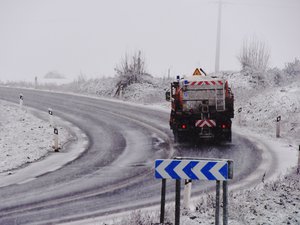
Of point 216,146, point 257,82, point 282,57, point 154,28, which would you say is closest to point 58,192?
point 216,146

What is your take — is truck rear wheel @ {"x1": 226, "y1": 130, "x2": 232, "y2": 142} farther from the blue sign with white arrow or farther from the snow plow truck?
the blue sign with white arrow

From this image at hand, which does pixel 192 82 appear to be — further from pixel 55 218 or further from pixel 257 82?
pixel 257 82

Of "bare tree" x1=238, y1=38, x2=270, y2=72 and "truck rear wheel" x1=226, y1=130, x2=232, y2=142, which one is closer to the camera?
"truck rear wheel" x1=226, y1=130, x2=232, y2=142

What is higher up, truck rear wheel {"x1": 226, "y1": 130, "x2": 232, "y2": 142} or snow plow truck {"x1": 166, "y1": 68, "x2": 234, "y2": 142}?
snow plow truck {"x1": 166, "y1": 68, "x2": 234, "y2": 142}

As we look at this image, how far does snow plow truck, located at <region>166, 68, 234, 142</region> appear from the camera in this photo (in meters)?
16.9

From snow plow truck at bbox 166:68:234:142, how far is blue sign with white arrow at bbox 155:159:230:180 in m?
9.64

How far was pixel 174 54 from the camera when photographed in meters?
136

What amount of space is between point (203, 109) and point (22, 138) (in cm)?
663

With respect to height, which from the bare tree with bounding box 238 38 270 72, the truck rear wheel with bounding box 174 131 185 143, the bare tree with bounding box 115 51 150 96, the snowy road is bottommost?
the snowy road

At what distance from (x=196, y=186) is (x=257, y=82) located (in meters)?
20.0

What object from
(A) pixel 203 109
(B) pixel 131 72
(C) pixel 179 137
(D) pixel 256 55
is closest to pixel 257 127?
(A) pixel 203 109

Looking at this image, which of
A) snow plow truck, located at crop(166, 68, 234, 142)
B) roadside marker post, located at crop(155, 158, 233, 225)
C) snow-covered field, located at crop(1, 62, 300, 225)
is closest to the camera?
roadside marker post, located at crop(155, 158, 233, 225)

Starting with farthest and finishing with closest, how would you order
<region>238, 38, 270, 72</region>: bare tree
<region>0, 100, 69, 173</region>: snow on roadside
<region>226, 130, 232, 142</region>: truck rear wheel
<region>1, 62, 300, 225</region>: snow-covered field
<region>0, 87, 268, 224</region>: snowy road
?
<region>238, 38, 270, 72</region>: bare tree → <region>226, 130, 232, 142</region>: truck rear wheel → <region>0, 100, 69, 173</region>: snow on roadside → <region>0, 87, 268, 224</region>: snowy road → <region>1, 62, 300, 225</region>: snow-covered field

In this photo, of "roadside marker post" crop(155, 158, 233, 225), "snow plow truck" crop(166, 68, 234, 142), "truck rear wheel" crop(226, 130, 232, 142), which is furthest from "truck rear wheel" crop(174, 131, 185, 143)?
"roadside marker post" crop(155, 158, 233, 225)
